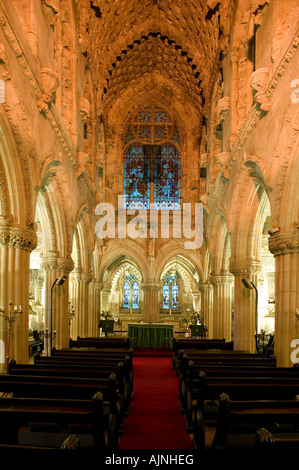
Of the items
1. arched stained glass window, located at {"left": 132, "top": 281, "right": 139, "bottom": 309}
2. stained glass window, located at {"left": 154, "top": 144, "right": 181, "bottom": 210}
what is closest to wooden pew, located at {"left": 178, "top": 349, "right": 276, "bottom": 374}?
stained glass window, located at {"left": 154, "top": 144, "right": 181, "bottom": 210}

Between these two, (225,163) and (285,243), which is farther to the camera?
(225,163)

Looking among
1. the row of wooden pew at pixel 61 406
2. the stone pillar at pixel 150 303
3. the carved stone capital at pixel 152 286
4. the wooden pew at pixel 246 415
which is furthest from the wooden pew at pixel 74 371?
the carved stone capital at pixel 152 286

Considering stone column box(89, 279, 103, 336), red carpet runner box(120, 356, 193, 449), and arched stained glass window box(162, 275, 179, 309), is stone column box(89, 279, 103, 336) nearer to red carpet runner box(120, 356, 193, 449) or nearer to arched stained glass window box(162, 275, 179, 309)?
arched stained glass window box(162, 275, 179, 309)

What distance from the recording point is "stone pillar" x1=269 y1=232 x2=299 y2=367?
9883 mm

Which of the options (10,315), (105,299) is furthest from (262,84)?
(105,299)

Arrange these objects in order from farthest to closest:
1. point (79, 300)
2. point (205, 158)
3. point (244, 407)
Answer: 1. point (205, 158)
2. point (79, 300)
3. point (244, 407)

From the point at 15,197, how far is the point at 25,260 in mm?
1412

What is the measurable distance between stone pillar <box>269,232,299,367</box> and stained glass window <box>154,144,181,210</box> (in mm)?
16517

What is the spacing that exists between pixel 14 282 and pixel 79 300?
10.5 m

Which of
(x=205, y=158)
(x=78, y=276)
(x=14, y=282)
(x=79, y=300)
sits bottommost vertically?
(x=79, y=300)

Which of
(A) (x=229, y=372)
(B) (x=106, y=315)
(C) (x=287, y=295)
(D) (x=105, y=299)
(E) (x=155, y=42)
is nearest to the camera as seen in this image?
→ (A) (x=229, y=372)

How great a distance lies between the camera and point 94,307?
24453 millimetres

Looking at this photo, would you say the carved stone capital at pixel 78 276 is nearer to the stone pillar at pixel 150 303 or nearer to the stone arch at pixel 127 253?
the stone arch at pixel 127 253

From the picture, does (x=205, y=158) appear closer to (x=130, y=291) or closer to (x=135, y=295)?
(x=130, y=291)
